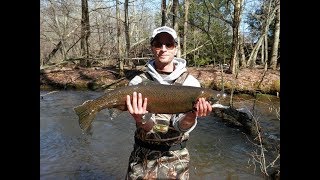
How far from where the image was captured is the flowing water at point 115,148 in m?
7.90

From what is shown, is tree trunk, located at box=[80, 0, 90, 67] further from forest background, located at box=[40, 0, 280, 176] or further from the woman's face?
the woman's face

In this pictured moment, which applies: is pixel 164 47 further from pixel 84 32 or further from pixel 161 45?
pixel 84 32

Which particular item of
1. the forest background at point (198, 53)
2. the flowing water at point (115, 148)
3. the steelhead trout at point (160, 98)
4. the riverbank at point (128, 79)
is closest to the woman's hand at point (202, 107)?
the steelhead trout at point (160, 98)

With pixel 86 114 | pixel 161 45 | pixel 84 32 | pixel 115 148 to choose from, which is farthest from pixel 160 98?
pixel 84 32

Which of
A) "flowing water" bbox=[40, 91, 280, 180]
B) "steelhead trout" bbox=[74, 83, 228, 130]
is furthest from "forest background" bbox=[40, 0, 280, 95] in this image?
"steelhead trout" bbox=[74, 83, 228, 130]

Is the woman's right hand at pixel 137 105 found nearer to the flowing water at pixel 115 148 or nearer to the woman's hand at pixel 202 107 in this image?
the woman's hand at pixel 202 107

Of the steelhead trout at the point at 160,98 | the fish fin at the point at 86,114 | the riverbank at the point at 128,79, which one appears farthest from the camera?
the riverbank at the point at 128,79

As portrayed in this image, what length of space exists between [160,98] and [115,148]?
650 centimetres

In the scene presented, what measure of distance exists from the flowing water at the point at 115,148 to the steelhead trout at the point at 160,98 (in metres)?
4.35

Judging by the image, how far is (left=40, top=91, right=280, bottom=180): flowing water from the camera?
7.90 meters

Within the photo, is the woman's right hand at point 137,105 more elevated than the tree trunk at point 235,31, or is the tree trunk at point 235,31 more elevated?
the tree trunk at point 235,31
